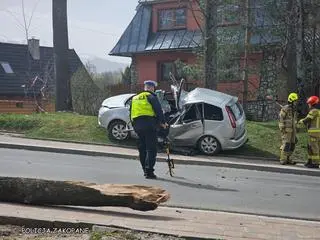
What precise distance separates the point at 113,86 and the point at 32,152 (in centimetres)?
1457

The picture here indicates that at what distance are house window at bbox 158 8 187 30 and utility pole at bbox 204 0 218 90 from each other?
14.2 m

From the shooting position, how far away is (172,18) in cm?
3422

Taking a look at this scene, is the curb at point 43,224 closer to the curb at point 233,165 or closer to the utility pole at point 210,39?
the curb at point 233,165

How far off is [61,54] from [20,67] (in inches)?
851

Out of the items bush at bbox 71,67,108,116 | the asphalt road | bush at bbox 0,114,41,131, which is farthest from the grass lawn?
bush at bbox 71,67,108,116

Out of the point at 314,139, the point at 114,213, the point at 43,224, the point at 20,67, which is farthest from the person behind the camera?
the point at 20,67

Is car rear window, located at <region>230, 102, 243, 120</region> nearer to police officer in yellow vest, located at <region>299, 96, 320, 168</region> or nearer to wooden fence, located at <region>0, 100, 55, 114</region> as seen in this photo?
police officer in yellow vest, located at <region>299, 96, 320, 168</region>

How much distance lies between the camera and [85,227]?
578cm

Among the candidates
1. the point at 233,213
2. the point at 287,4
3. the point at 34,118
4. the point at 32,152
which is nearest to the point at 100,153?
the point at 32,152

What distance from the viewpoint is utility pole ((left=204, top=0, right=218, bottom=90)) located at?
63.5 ft

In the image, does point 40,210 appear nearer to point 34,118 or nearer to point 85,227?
Answer: point 85,227

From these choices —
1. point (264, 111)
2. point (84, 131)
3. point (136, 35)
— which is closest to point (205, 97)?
point (84, 131)

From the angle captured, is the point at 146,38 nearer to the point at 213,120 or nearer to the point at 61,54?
the point at 61,54

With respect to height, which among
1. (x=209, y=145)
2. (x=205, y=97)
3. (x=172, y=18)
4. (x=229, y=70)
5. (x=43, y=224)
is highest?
(x=172, y=18)
